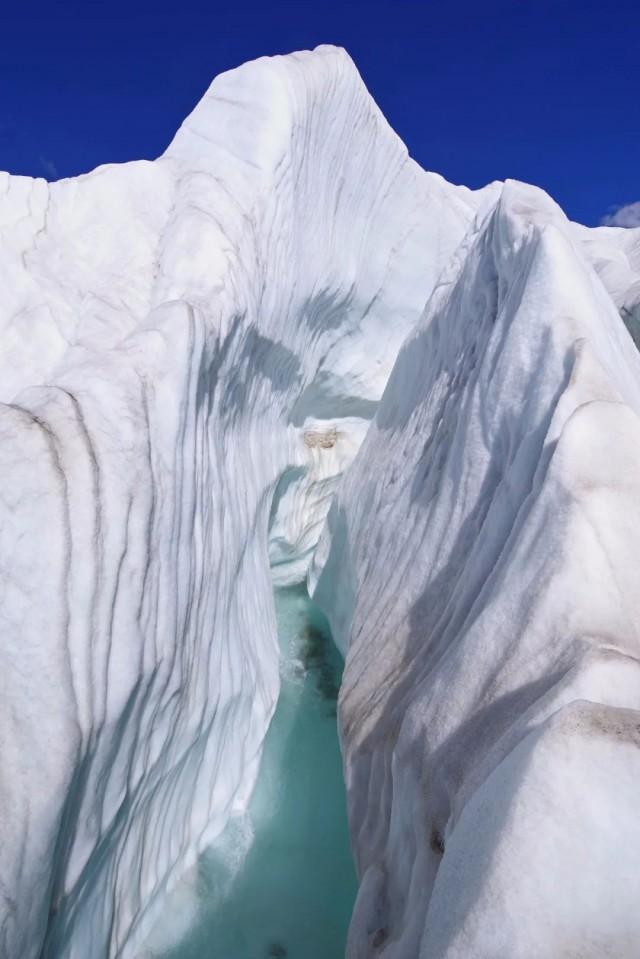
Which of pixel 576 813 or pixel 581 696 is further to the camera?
pixel 581 696

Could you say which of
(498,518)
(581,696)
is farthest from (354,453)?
(581,696)

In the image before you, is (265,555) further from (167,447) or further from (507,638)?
(507,638)

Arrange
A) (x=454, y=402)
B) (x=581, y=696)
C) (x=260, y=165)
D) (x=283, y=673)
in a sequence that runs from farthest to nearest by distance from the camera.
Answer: (x=283, y=673)
(x=260, y=165)
(x=454, y=402)
(x=581, y=696)

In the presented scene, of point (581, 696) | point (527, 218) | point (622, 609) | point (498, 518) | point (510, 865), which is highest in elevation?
point (527, 218)

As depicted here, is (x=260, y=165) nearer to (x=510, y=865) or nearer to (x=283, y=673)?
(x=283, y=673)

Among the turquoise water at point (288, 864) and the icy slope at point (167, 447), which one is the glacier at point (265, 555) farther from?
the turquoise water at point (288, 864)

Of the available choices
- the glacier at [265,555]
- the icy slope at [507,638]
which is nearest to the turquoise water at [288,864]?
the glacier at [265,555]

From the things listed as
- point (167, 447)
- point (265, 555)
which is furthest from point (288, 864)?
point (167, 447)

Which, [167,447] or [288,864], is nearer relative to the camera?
[167,447]
